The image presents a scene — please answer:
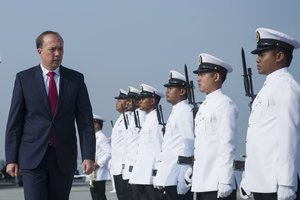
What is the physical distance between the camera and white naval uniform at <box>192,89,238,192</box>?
7.28 m

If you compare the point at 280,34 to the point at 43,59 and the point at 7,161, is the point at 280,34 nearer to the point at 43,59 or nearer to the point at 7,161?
the point at 43,59

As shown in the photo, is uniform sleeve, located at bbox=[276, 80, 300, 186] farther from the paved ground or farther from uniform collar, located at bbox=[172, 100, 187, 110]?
the paved ground

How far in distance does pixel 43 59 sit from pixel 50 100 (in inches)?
14.0

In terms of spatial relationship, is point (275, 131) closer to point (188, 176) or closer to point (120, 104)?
point (188, 176)

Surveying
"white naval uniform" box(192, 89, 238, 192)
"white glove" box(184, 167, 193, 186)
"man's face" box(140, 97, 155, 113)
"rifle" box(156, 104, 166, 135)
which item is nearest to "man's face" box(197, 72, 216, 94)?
"white naval uniform" box(192, 89, 238, 192)

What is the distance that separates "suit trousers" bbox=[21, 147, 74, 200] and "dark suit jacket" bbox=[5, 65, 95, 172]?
0.19 ft

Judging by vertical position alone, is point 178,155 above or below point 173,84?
below

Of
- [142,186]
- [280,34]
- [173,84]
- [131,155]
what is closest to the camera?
[280,34]

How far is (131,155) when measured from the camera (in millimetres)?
12992

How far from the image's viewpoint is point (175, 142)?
9.79 m

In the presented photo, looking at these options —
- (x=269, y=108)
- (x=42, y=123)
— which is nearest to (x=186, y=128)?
(x=42, y=123)

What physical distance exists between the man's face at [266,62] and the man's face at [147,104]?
6.01 m

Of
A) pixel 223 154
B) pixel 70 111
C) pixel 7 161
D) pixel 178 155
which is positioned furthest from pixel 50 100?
pixel 178 155

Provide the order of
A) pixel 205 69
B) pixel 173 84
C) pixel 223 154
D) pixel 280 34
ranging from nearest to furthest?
pixel 280 34 → pixel 223 154 → pixel 205 69 → pixel 173 84
